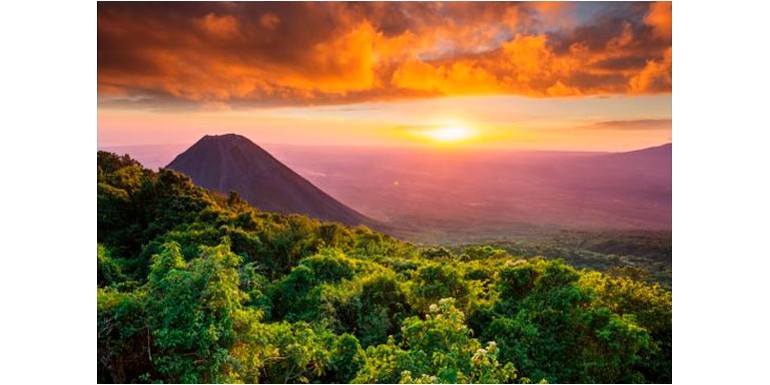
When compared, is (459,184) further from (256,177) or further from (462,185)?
(256,177)

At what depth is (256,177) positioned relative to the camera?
7.12 m

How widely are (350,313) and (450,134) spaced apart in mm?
2124

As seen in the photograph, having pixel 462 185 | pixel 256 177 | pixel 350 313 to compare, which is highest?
pixel 256 177

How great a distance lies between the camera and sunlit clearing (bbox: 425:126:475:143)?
6.12 metres

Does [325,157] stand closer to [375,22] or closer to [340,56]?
[340,56]

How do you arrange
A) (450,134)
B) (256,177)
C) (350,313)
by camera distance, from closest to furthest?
(350,313), (450,134), (256,177)

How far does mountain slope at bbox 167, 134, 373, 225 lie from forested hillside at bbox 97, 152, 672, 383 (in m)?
0.68

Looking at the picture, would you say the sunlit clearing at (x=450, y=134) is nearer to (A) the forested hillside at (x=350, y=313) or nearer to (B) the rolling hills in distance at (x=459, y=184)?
(B) the rolling hills in distance at (x=459, y=184)

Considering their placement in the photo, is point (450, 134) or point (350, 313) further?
point (450, 134)

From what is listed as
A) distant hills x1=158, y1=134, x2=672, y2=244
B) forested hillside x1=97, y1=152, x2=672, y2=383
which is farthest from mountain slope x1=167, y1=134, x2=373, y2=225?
forested hillside x1=97, y1=152, x2=672, y2=383

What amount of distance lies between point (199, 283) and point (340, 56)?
303 centimetres

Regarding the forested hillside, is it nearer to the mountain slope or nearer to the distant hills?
the distant hills

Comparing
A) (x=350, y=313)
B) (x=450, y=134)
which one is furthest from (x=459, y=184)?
(x=350, y=313)
